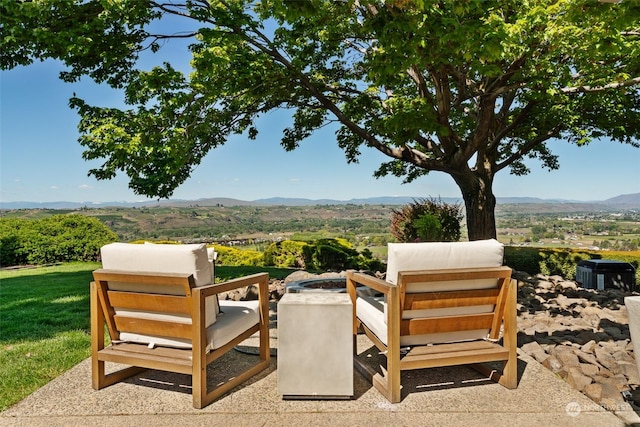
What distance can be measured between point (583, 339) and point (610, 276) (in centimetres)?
377

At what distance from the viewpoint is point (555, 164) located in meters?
10.9

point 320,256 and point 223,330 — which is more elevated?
point 223,330

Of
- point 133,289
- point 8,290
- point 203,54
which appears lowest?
point 8,290

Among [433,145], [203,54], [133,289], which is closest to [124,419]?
[133,289]

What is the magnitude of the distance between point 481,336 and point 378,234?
8101 millimetres

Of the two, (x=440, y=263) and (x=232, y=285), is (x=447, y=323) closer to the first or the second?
(x=440, y=263)

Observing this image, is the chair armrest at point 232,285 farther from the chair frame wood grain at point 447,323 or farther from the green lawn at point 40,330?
the green lawn at point 40,330

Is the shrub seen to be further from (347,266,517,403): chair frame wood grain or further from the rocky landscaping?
(347,266,517,403): chair frame wood grain

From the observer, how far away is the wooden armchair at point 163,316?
254cm

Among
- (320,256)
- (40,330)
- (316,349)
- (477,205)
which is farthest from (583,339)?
(320,256)

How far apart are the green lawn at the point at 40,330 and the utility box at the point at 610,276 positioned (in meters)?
5.35

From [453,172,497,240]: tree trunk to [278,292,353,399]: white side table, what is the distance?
610 centimetres

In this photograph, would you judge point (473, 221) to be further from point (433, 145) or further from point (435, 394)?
point (435, 394)

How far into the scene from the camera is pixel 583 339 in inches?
147
